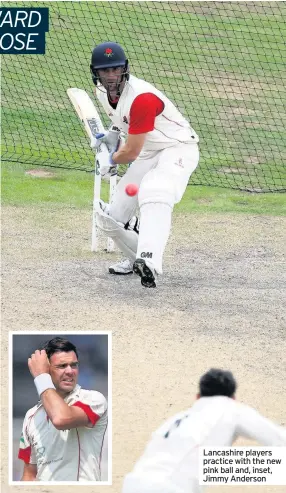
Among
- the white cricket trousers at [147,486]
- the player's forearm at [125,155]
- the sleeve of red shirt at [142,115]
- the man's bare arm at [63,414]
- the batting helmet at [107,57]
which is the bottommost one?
the white cricket trousers at [147,486]

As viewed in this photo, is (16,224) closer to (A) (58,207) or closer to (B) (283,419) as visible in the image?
(A) (58,207)

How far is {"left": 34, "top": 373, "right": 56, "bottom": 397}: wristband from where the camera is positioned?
637cm

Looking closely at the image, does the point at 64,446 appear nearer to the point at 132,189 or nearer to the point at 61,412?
the point at 61,412

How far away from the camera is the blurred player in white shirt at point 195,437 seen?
5457mm

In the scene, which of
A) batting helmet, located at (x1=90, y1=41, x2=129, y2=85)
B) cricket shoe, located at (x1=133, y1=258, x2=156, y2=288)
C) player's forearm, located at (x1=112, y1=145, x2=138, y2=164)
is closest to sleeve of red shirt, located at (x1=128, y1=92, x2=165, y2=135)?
player's forearm, located at (x1=112, y1=145, x2=138, y2=164)

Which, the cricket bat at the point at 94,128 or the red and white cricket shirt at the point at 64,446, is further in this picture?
the cricket bat at the point at 94,128

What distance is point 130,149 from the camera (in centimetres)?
945

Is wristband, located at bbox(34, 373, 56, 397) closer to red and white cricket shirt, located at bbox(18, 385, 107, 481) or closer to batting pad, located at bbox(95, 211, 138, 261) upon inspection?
red and white cricket shirt, located at bbox(18, 385, 107, 481)

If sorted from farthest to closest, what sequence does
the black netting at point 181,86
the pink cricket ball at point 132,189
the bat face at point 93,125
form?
the black netting at point 181,86, the bat face at point 93,125, the pink cricket ball at point 132,189

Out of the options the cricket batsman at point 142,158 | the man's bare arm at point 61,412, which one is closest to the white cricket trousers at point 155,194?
the cricket batsman at point 142,158

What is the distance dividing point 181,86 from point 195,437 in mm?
10962

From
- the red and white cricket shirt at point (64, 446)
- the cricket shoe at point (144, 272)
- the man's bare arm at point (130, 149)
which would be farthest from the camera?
the man's bare arm at point (130, 149)

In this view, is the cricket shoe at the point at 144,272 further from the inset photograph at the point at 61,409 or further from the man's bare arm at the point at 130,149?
the inset photograph at the point at 61,409

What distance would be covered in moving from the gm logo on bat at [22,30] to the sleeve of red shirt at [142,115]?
1.49 metres
